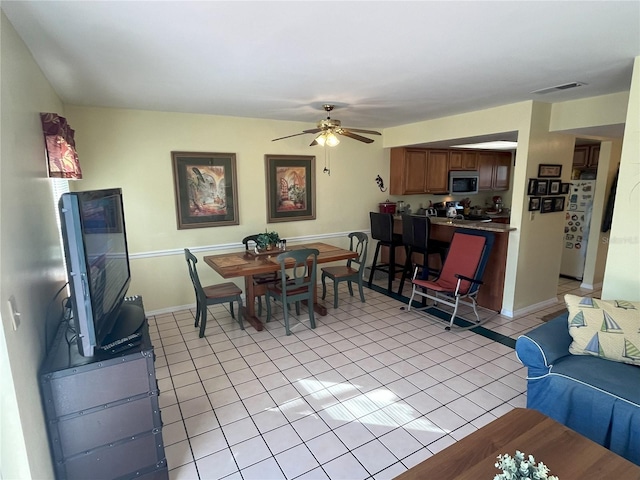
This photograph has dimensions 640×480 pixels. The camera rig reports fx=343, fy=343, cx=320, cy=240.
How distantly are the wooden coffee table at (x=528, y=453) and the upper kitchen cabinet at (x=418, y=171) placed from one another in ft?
14.2

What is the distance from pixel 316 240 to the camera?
16.9 feet

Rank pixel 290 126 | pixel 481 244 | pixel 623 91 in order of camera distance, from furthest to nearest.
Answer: pixel 290 126, pixel 481 244, pixel 623 91

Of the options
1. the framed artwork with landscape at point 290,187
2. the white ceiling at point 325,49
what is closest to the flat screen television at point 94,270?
the white ceiling at point 325,49

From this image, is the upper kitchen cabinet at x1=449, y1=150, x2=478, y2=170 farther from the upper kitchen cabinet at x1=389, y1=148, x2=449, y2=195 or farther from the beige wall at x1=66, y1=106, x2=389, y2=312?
the beige wall at x1=66, y1=106, x2=389, y2=312

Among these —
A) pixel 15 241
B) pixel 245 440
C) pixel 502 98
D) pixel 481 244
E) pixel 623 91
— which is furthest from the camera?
pixel 481 244

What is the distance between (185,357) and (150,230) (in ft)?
5.26

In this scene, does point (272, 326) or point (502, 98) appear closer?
point (502, 98)

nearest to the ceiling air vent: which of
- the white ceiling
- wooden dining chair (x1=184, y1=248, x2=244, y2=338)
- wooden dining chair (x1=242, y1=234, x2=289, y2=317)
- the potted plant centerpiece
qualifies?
the white ceiling

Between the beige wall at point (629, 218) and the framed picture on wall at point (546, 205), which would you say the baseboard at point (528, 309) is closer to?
the framed picture on wall at point (546, 205)

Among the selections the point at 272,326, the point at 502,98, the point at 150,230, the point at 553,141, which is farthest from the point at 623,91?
the point at 150,230

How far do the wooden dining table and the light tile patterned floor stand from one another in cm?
24

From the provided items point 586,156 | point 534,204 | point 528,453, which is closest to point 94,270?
point 528,453

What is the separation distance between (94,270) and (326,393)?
1.78 metres

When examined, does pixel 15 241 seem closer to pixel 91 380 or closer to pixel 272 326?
pixel 91 380
